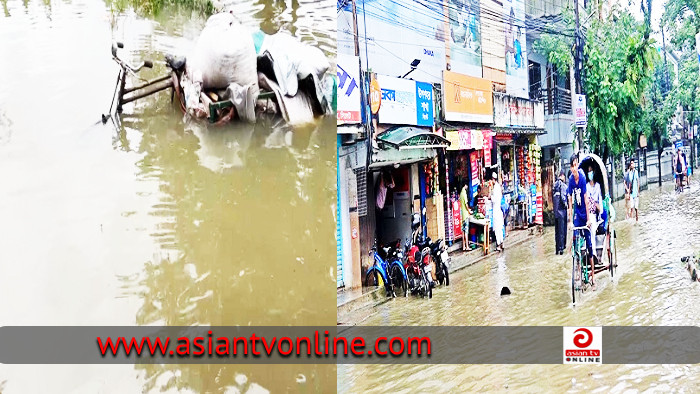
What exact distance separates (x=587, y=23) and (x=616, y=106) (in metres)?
0.43

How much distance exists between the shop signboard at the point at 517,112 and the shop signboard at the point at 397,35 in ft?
1.15

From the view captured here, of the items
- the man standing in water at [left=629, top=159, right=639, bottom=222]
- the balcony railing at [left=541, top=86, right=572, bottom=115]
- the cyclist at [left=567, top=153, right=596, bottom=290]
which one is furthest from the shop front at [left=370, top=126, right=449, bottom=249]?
the man standing in water at [left=629, top=159, right=639, bottom=222]

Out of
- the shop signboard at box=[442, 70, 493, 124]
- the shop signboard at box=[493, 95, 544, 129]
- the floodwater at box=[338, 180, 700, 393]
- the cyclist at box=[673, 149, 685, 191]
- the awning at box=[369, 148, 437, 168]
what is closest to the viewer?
the floodwater at box=[338, 180, 700, 393]

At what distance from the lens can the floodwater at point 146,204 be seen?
112 inches

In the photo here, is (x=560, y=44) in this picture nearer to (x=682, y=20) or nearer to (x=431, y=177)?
(x=682, y=20)

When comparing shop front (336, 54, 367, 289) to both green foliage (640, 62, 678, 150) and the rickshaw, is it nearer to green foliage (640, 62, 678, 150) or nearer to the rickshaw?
the rickshaw

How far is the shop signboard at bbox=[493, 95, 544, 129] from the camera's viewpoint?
3123 millimetres

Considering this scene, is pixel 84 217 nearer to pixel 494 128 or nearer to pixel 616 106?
pixel 494 128

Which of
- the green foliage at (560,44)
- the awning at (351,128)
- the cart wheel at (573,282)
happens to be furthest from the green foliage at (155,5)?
the cart wheel at (573,282)

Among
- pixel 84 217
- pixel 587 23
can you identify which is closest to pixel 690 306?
pixel 587 23

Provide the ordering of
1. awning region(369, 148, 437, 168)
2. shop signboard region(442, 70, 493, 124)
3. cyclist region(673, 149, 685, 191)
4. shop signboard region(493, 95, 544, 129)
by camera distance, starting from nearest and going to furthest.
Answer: awning region(369, 148, 437, 168) → shop signboard region(442, 70, 493, 124) → shop signboard region(493, 95, 544, 129) → cyclist region(673, 149, 685, 191)

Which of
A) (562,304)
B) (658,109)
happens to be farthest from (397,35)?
(562,304)

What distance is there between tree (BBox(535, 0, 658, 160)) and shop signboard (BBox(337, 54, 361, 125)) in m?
0.92

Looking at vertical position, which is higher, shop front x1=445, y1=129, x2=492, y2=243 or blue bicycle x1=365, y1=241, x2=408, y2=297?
shop front x1=445, y1=129, x2=492, y2=243
